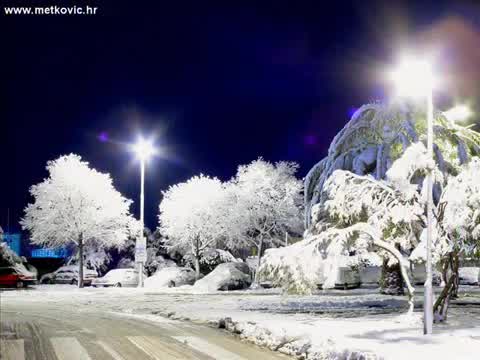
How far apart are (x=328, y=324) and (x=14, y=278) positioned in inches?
1139

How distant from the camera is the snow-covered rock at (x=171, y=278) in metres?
40.2

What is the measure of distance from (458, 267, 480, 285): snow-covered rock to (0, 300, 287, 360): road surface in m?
27.7

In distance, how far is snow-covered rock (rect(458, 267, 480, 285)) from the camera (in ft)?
134

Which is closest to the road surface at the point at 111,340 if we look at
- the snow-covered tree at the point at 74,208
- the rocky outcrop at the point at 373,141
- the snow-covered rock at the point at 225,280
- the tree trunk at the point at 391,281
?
the rocky outcrop at the point at 373,141

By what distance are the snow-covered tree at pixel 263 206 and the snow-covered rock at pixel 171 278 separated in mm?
8027

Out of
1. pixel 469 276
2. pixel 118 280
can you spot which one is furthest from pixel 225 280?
pixel 469 276

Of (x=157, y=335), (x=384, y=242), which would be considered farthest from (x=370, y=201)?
(x=157, y=335)

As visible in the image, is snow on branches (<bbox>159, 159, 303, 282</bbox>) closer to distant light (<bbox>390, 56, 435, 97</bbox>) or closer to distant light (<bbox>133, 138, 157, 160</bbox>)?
distant light (<bbox>133, 138, 157, 160</bbox>)

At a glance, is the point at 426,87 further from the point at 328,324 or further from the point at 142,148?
the point at 142,148

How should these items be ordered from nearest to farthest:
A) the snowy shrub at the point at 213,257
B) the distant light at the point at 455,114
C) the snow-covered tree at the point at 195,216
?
the distant light at the point at 455,114 < the snow-covered tree at the point at 195,216 < the snowy shrub at the point at 213,257

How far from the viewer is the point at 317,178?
110ft

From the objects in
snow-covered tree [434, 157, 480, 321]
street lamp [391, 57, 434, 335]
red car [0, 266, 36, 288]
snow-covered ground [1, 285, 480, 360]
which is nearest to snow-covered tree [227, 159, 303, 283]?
red car [0, 266, 36, 288]

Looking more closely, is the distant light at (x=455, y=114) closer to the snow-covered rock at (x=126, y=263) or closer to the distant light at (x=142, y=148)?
the distant light at (x=142, y=148)

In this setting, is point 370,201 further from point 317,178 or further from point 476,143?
Result: point 317,178
